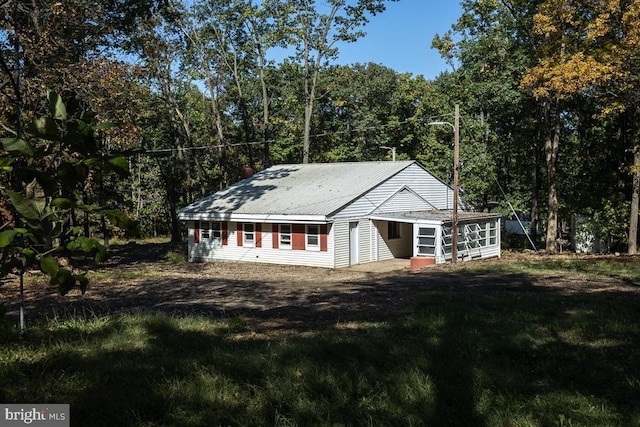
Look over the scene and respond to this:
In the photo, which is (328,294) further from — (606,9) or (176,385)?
(606,9)

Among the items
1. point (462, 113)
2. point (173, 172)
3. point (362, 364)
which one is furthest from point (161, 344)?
point (173, 172)

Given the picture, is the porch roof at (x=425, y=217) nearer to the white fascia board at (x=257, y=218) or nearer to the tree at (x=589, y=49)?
the white fascia board at (x=257, y=218)

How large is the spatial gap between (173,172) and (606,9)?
1461 inches

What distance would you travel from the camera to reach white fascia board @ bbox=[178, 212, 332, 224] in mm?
26250

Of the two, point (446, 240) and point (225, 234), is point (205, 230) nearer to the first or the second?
point (225, 234)

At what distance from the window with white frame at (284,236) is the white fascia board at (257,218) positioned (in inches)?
26.1

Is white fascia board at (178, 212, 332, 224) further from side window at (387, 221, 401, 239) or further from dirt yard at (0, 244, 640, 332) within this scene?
side window at (387, 221, 401, 239)

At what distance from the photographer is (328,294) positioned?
52.7 feet

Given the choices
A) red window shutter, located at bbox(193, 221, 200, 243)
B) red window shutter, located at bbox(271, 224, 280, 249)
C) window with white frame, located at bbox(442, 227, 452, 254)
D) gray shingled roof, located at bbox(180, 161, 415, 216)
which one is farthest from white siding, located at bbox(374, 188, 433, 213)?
red window shutter, located at bbox(193, 221, 200, 243)

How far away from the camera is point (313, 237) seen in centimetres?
2722

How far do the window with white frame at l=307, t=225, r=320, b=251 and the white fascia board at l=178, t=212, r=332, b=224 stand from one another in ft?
2.47

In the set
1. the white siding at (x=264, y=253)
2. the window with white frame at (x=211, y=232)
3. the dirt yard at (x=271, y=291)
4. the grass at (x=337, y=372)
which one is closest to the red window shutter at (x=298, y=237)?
the white siding at (x=264, y=253)

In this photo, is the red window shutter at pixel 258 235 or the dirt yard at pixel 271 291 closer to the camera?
the dirt yard at pixel 271 291

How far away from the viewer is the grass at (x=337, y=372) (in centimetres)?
550
